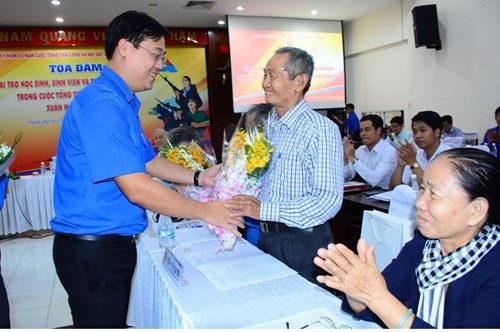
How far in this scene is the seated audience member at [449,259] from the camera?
3.32 feet

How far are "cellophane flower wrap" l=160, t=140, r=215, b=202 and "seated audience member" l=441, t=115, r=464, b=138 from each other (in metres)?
5.46

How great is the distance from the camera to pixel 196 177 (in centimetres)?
206

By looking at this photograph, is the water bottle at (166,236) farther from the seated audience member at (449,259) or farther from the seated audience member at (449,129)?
the seated audience member at (449,129)

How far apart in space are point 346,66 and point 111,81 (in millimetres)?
9170

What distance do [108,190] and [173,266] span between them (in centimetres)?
42

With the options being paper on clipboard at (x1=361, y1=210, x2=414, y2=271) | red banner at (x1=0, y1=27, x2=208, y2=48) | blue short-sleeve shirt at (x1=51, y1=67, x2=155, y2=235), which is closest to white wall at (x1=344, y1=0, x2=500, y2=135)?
red banner at (x1=0, y1=27, x2=208, y2=48)

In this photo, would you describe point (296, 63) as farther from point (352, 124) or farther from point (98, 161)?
point (352, 124)

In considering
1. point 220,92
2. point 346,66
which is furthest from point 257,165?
point 346,66

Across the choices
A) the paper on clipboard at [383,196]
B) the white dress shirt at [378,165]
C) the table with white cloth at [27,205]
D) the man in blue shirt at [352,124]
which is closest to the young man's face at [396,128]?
the man in blue shirt at [352,124]

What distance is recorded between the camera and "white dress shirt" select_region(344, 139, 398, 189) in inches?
147

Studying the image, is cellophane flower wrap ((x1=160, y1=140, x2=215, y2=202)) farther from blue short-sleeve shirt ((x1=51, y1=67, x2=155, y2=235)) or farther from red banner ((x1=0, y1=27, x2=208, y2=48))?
red banner ((x1=0, y1=27, x2=208, y2=48))

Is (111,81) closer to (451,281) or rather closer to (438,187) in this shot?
(438,187)

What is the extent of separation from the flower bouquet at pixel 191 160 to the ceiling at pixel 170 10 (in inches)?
207

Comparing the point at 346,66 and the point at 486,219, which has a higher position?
the point at 346,66
